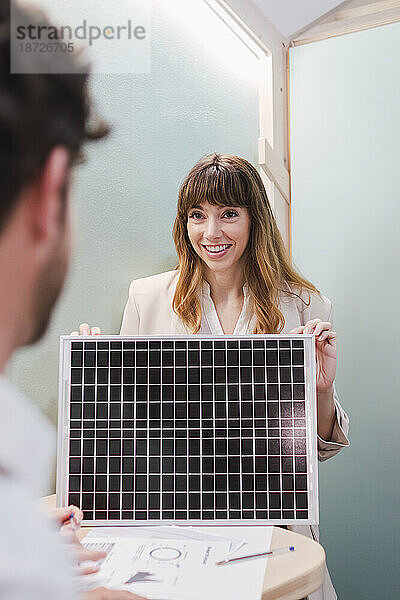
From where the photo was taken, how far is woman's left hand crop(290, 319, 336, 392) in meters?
1.03

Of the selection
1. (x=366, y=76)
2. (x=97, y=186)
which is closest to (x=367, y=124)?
(x=366, y=76)

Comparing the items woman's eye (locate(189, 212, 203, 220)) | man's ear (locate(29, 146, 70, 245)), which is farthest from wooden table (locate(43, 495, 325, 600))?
woman's eye (locate(189, 212, 203, 220))

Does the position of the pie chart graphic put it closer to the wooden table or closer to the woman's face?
the wooden table

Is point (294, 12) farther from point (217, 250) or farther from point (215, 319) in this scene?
point (215, 319)

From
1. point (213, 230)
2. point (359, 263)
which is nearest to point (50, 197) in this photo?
point (213, 230)

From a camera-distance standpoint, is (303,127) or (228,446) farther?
(303,127)

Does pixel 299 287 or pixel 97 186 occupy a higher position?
pixel 97 186

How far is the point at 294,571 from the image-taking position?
0.72m

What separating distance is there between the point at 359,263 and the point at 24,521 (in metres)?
1.59

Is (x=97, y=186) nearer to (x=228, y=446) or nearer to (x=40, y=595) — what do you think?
(x=228, y=446)

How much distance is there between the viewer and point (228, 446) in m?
0.82

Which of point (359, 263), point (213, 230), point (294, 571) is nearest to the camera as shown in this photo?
point (294, 571)

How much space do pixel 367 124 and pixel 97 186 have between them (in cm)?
93

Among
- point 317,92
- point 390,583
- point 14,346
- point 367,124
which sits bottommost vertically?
point 390,583
